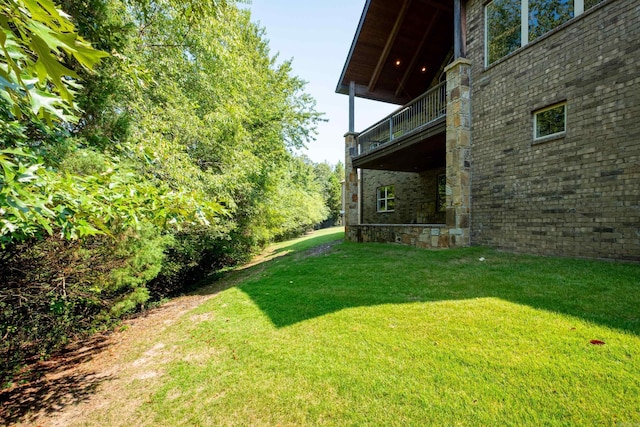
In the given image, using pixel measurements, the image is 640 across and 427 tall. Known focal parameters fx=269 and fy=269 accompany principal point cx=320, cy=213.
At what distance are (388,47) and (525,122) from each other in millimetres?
6782


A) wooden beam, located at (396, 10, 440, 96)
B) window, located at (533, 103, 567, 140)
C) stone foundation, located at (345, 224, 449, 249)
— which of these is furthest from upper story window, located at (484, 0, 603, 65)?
stone foundation, located at (345, 224, 449, 249)

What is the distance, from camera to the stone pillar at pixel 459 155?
7.73m

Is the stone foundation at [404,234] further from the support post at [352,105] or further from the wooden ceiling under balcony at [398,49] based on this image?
the wooden ceiling under balcony at [398,49]

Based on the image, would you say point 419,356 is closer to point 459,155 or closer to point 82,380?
point 82,380

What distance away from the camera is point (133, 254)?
5.21 meters

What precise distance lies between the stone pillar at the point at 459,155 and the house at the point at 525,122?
0.03m

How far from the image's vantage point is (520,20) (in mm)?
6875

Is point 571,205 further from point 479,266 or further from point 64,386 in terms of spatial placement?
point 64,386

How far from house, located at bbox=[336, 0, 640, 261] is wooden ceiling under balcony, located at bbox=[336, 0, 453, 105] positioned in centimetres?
5

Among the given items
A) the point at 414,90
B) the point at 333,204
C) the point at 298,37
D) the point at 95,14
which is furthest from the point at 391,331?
the point at 333,204

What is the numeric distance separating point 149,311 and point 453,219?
8.79 meters

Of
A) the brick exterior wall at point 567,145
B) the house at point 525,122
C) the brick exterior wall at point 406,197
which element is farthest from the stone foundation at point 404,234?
the brick exterior wall at point 406,197

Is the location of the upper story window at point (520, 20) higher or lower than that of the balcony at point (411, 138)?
higher

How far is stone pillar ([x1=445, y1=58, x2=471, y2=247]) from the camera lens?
7730mm
